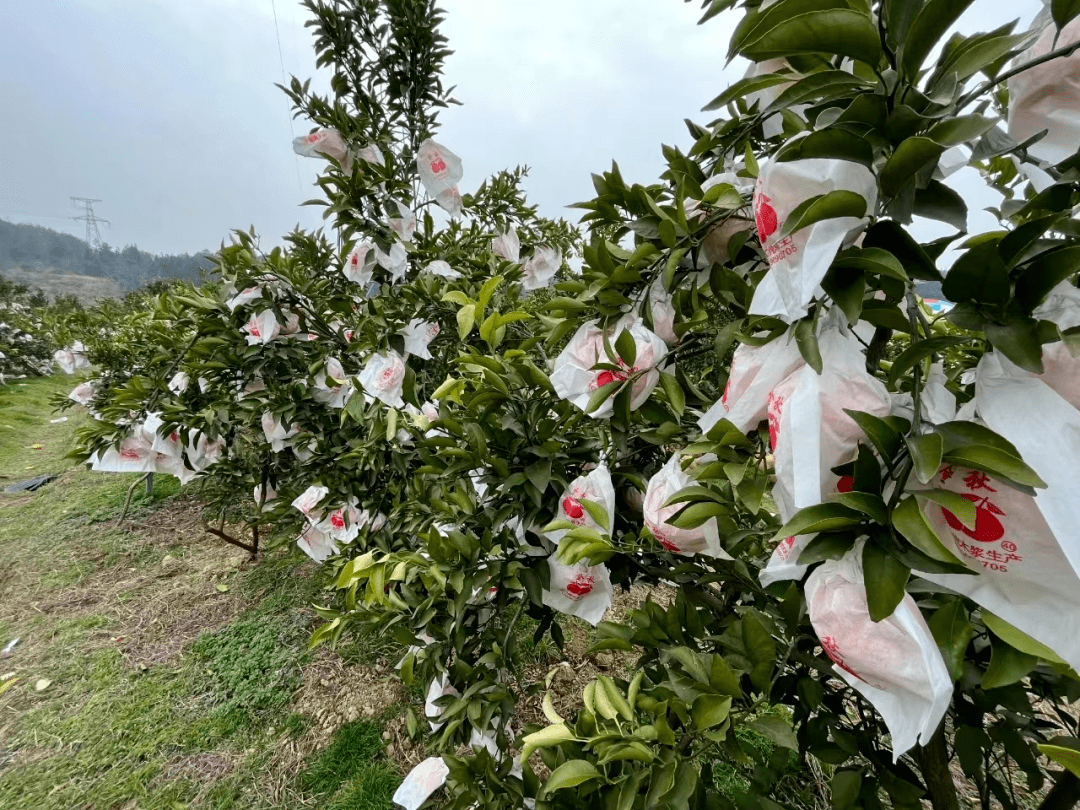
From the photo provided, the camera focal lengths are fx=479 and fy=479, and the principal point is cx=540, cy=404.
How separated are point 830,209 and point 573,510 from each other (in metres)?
0.60

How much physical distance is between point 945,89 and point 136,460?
Answer: 2531 millimetres

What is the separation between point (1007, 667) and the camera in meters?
0.40

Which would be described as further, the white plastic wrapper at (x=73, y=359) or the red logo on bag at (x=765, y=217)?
the white plastic wrapper at (x=73, y=359)

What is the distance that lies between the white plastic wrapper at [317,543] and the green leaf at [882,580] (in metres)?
1.88

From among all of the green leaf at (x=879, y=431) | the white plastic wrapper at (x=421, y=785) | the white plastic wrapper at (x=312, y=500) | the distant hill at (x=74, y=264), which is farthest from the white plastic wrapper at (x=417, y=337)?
the distant hill at (x=74, y=264)

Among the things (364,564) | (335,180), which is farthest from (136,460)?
(364,564)

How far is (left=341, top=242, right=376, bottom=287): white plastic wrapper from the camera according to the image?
6.06 ft

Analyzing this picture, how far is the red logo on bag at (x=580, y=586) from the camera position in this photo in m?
0.88

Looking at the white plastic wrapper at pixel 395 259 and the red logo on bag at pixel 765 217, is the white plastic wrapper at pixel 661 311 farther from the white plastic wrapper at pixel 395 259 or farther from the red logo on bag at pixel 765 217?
the white plastic wrapper at pixel 395 259

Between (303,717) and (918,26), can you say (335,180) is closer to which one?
(918,26)

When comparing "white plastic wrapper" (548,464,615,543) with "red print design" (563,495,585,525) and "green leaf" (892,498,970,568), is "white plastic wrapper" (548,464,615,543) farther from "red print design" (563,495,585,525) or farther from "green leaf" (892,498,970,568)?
"green leaf" (892,498,970,568)

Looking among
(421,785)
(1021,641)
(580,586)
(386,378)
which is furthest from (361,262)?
(1021,641)

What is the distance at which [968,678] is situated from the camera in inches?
24.3

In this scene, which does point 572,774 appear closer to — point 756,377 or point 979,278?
point 756,377
